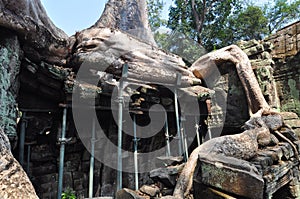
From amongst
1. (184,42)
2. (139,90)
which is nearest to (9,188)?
(139,90)

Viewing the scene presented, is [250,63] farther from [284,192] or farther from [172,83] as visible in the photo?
[284,192]

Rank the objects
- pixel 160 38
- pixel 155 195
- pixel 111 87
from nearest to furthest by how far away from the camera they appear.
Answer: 1. pixel 155 195
2. pixel 111 87
3. pixel 160 38

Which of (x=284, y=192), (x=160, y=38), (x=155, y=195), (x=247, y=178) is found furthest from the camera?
(x=160, y=38)

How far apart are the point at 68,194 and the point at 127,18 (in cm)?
566

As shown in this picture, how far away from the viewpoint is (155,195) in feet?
8.45

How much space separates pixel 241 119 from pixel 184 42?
7906 millimetres

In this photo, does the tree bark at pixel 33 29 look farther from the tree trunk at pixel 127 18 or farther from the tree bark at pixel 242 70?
the tree bark at pixel 242 70

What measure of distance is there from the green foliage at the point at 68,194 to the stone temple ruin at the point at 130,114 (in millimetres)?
62

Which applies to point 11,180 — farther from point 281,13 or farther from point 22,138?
point 281,13

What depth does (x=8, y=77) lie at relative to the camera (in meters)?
2.77

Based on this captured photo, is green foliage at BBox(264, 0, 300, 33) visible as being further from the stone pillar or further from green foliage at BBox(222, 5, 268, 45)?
the stone pillar

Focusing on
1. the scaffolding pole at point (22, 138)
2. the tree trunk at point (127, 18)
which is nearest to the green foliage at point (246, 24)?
the tree trunk at point (127, 18)

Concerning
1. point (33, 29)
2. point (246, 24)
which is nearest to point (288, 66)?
point (33, 29)

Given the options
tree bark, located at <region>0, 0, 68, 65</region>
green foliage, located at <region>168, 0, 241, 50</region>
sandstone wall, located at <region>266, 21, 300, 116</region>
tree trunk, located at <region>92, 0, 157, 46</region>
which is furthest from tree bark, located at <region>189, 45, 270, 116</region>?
green foliage, located at <region>168, 0, 241, 50</region>
